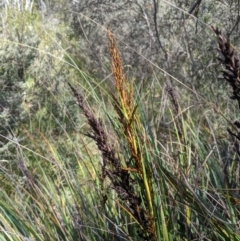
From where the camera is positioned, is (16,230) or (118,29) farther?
(118,29)

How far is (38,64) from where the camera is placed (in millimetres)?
5770

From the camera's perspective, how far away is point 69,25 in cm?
871

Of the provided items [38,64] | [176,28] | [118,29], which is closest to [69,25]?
[118,29]

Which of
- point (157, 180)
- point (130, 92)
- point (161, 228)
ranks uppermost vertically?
point (130, 92)

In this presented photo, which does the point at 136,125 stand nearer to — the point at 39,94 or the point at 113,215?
the point at 113,215

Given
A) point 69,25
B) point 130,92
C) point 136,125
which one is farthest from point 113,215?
point 69,25

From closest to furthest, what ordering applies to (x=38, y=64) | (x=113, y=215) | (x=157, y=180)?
(x=157, y=180), (x=113, y=215), (x=38, y=64)

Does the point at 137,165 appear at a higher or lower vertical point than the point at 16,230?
higher

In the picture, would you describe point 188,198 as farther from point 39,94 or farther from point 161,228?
point 39,94

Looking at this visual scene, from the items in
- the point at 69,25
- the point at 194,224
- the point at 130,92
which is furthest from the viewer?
the point at 69,25

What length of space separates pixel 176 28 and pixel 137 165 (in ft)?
17.9

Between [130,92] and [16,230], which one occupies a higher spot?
[130,92]

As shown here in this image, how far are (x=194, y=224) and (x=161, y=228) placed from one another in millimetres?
167

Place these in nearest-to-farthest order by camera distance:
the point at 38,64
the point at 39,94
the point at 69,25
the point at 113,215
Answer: the point at 113,215 → the point at 39,94 → the point at 38,64 → the point at 69,25
